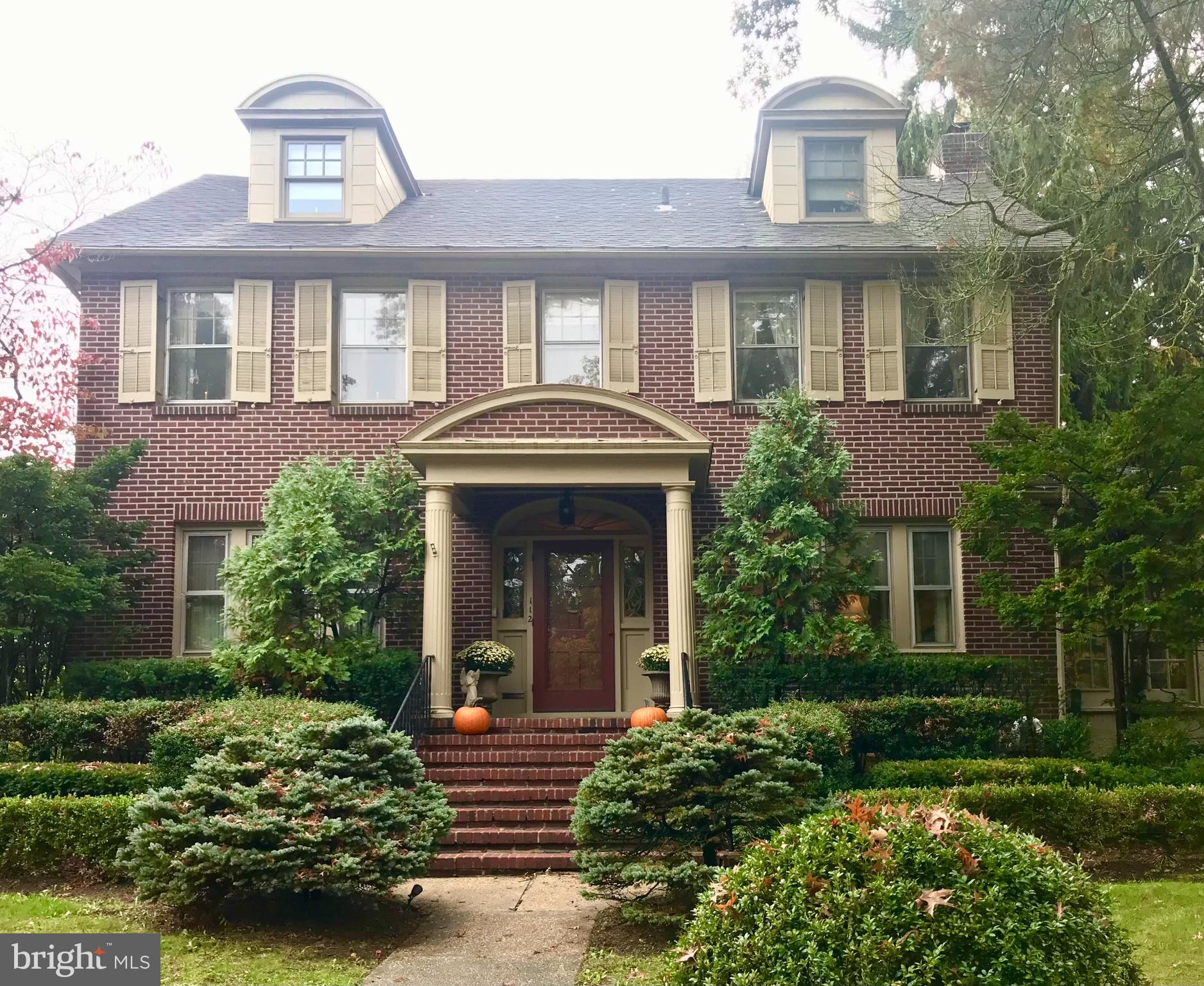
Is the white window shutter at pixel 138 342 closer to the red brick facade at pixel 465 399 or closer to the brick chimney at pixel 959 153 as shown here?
the red brick facade at pixel 465 399

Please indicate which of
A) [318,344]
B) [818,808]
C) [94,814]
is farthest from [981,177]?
[94,814]

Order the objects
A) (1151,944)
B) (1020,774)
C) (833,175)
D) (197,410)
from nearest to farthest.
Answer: (1151,944) < (1020,774) < (197,410) < (833,175)

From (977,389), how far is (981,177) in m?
4.44

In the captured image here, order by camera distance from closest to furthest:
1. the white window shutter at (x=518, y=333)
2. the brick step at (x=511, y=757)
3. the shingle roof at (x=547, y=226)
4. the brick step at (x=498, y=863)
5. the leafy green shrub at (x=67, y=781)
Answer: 1. the brick step at (x=498, y=863)
2. the leafy green shrub at (x=67, y=781)
3. the brick step at (x=511, y=757)
4. the shingle roof at (x=547, y=226)
5. the white window shutter at (x=518, y=333)

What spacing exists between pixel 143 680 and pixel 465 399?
493 centimetres

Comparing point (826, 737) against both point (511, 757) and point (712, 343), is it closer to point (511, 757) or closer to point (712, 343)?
point (511, 757)

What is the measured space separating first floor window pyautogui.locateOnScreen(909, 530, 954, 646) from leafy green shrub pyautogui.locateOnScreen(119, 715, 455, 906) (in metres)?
8.09

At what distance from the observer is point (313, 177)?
15359mm

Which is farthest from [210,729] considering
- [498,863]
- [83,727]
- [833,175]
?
[833,175]

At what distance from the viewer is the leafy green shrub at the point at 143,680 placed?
12539 mm

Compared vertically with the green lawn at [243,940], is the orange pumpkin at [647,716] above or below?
above

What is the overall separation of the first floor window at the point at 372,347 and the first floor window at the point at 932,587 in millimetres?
6767

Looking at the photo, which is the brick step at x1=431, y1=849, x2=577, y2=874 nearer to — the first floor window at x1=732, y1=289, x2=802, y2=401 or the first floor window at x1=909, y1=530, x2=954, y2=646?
the first floor window at x1=909, y1=530, x2=954, y2=646

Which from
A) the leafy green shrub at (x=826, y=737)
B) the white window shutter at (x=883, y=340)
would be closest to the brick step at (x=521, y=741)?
the leafy green shrub at (x=826, y=737)
